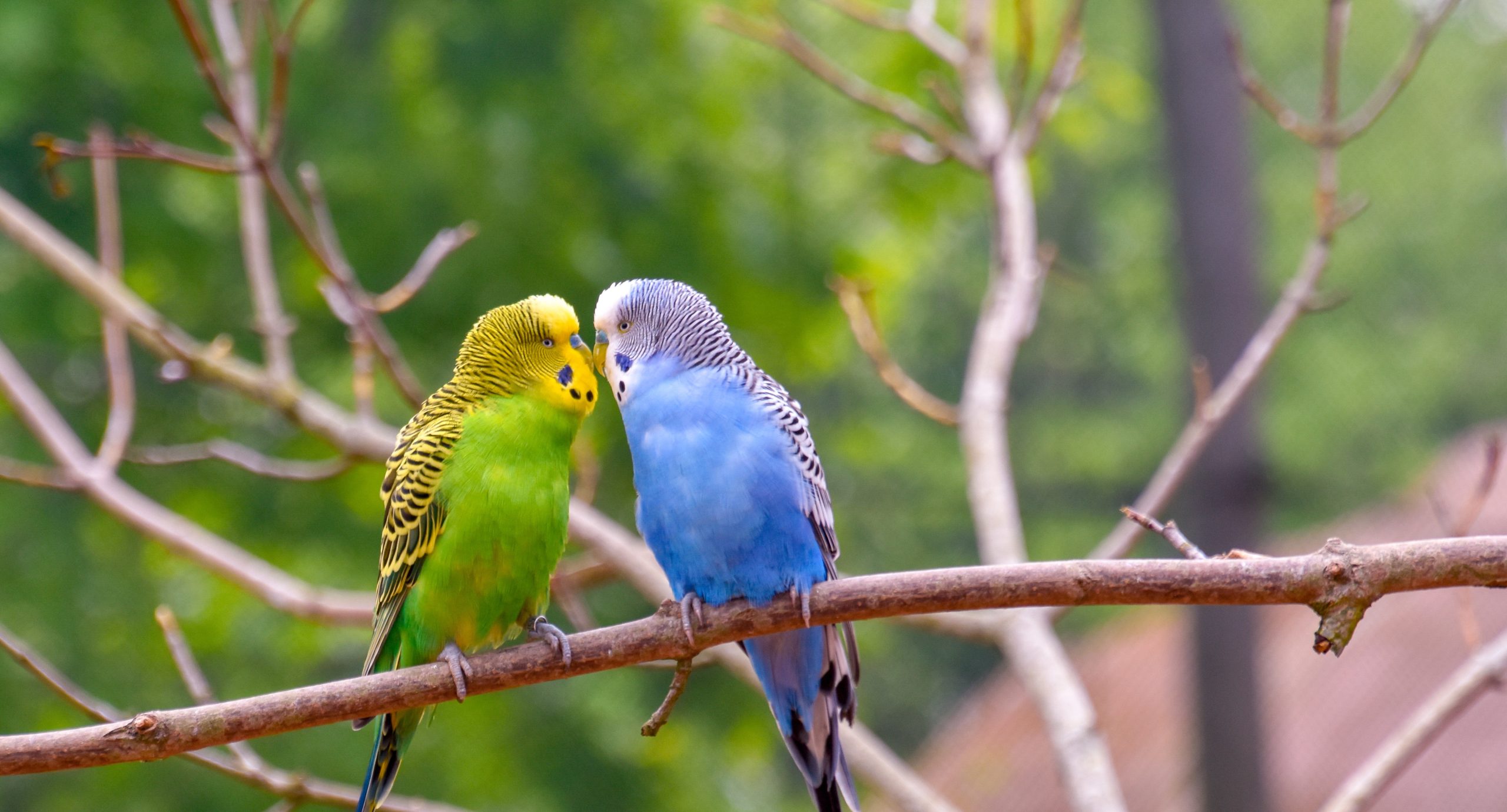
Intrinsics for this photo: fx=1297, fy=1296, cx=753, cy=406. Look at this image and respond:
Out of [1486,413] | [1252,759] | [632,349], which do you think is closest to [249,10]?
[632,349]

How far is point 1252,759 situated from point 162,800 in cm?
405

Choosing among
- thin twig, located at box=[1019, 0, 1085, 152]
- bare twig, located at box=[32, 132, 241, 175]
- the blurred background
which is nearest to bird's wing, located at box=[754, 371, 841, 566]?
bare twig, located at box=[32, 132, 241, 175]

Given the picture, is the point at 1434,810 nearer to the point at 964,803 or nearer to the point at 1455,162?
the point at 964,803

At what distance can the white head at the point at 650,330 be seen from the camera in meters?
2.22

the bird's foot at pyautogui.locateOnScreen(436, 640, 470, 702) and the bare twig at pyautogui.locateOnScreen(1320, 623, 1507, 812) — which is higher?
the bare twig at pyautogui.locateOnScreen(1320, 623, 1507, 812)

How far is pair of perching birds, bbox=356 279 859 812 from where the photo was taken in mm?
2074

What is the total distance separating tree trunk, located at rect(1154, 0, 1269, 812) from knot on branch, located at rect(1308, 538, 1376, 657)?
8.30 ft

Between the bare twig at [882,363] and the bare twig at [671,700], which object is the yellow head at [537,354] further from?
the bare twig at [882,363]

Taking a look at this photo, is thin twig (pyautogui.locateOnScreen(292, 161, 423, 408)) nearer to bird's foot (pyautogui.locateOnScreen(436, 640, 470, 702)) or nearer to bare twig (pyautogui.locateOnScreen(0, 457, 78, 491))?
bare twig (pyautogui.locateOnScreen(0, 457, 78, 491))

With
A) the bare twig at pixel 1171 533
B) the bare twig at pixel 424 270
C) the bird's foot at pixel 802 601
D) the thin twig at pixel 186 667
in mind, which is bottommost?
the thin twig at pixel 186 667

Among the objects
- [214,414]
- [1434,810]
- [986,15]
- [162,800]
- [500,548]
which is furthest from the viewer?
[214,414]

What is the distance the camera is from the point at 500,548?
2080 mm

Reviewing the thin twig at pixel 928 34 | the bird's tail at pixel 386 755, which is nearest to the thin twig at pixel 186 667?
the bird's tail at pixel 386 755

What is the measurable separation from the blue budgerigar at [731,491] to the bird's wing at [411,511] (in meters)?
0.31
